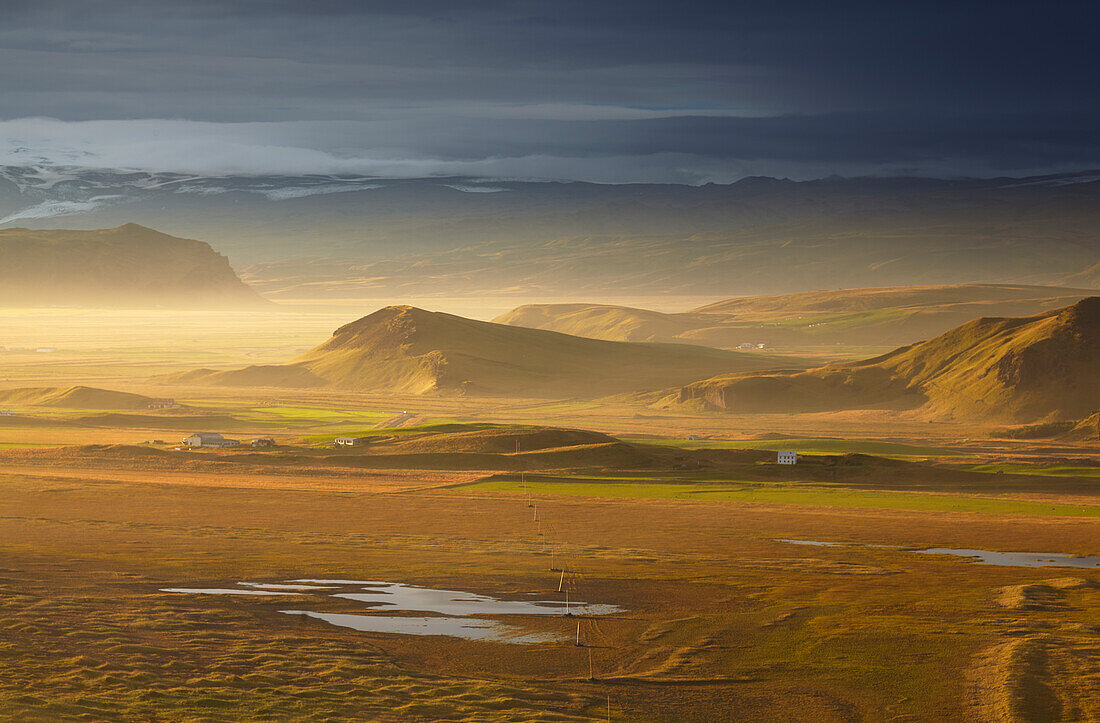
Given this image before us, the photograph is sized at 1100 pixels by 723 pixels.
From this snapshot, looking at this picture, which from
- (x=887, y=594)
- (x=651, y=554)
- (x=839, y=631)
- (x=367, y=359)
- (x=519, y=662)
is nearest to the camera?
(x=519, y=662)

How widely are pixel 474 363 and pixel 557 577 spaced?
10579 centimetres

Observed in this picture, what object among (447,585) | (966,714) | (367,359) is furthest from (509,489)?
(367,359)

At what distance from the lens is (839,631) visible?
107 ft

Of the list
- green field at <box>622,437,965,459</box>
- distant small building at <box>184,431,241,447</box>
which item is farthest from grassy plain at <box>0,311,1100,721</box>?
distant small building at <box>184,431,241,447</box>

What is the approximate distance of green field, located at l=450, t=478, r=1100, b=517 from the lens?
59.1 meters

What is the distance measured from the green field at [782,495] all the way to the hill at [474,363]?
227ft

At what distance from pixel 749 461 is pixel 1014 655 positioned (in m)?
46.6

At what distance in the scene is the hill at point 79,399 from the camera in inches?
4429

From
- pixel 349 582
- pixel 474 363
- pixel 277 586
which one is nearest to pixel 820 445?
pixel 349 582

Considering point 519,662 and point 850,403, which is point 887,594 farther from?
point 850,403

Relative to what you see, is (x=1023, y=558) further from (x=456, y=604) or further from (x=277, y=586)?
(x=277, y=586)

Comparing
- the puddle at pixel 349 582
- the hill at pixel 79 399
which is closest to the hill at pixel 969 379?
the hill at pixel 79 399

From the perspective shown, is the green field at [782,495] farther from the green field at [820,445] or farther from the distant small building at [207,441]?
the distant small building at [207,441]

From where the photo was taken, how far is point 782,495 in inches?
2489
